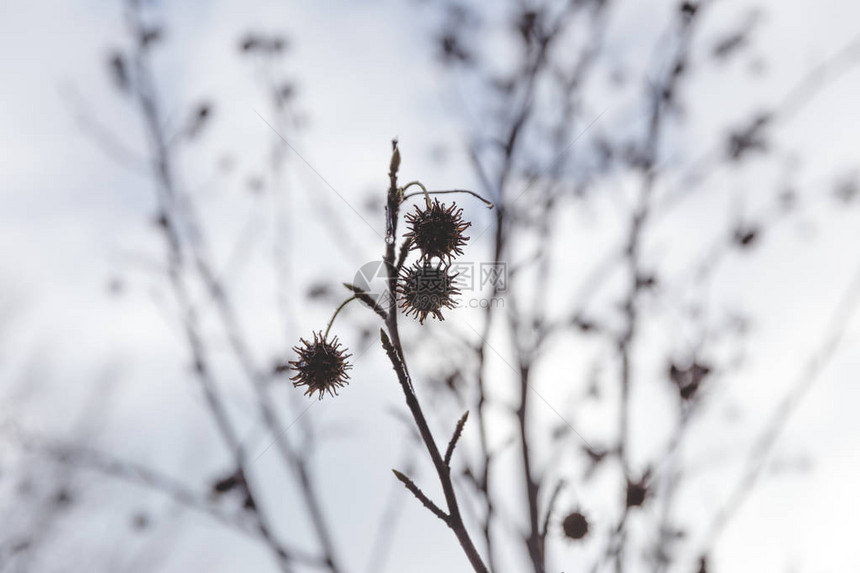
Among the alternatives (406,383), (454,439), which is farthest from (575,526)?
(406,383)

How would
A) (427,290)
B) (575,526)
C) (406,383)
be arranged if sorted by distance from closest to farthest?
(406,383)
(427,290)
(575,526)

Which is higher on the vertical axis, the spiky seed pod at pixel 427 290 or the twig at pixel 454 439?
the spiky seed pod at pixel 427 290

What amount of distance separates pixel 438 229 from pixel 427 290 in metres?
0.24

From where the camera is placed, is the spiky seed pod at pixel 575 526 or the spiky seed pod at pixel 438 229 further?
the spiky seed pod at pixel 575 526

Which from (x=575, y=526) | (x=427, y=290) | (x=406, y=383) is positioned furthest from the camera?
(x=575, y=526)

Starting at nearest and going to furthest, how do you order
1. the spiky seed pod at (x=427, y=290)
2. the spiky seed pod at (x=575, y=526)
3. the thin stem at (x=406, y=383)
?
the thin stem at (x=406, y=383)
the spiky seed pod at (x=427, y=290)
the spiky seed pod at (x=575, y=526)

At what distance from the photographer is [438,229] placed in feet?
5.31

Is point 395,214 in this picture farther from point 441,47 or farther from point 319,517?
point 441,47

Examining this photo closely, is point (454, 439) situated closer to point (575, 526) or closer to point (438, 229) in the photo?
point (438, 229)

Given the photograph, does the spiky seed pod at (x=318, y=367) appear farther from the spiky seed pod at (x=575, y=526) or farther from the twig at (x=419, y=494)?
the spiky seed pod at (x=575, y=526)

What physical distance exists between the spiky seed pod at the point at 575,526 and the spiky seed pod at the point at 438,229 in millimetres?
1215

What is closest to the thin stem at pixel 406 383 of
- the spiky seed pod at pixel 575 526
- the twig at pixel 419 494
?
the twig at pixel 419 494

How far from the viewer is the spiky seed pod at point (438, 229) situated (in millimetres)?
1569

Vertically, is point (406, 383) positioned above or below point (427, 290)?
below
